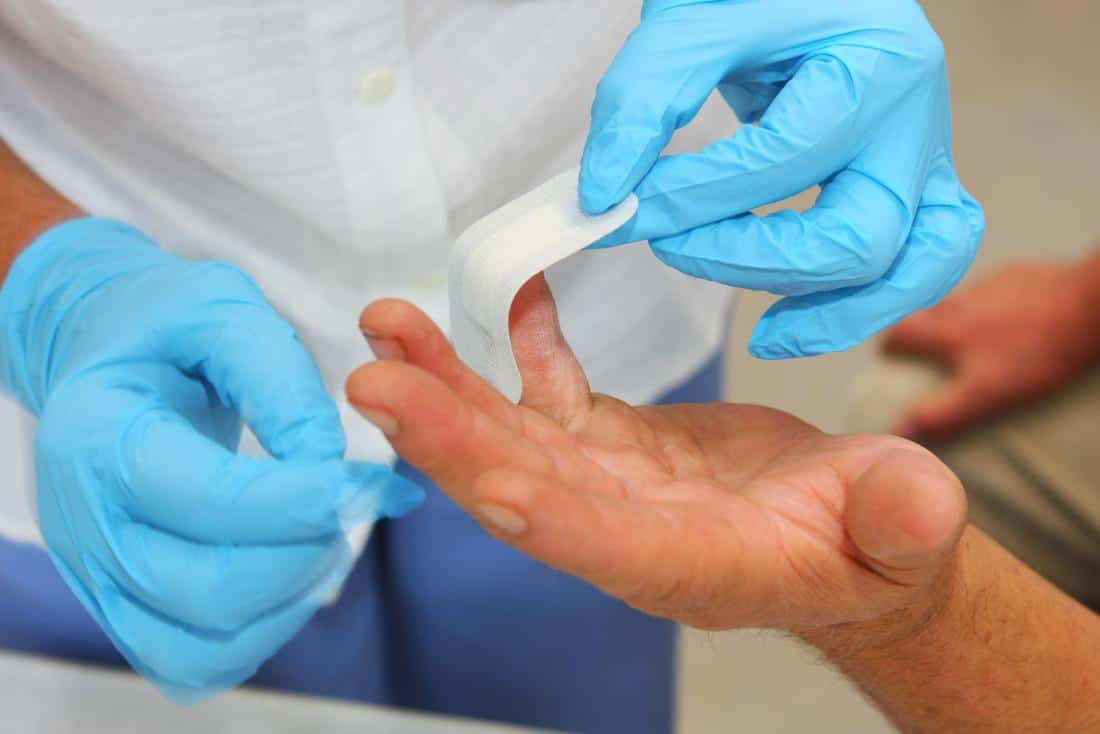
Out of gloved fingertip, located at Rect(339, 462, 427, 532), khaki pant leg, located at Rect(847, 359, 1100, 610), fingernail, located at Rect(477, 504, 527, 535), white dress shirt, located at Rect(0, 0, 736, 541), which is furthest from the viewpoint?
khaki pant leg, located at Rect(847, 359, 1100, 610)

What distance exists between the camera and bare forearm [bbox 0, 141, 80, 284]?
2.51 ft

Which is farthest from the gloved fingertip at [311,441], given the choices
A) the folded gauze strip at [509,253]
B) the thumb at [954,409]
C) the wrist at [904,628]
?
the thumb at [954,409]

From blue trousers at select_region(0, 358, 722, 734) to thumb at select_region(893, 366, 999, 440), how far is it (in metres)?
0.37

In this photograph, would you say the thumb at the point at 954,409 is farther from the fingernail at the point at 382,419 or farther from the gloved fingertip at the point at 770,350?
the fingernail at the point at 382,419

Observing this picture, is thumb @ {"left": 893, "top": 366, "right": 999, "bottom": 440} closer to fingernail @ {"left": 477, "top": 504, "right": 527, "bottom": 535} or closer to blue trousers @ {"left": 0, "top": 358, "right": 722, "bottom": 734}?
blue trousers @ {"left": 0, "top": 358, "right": 722, "bottom": 734}

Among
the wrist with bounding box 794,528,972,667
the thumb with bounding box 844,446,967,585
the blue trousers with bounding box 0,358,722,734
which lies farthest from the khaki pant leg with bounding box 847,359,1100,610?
the thumb with bounding box 844,446,967,585

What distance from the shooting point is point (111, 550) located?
24.5 inches

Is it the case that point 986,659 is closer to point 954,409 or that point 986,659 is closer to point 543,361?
point 543,361

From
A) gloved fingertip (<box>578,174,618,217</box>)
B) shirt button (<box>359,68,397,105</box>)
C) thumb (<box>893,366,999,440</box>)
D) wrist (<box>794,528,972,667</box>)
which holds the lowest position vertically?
thumb (<box>893,366,999,440</box>)

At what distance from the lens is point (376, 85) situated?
2.44ft

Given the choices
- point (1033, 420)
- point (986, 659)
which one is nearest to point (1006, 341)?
point (1033, 420)

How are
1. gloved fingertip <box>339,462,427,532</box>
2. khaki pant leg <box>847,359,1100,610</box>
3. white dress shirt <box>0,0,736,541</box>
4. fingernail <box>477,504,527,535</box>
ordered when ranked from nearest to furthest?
fingernail <box>477,504,527,535</box>
gloved fingertip <box>339,462,427,532</box>
white dress shirt <box>0,0,736,541</box>
khaki pant leg <box>847,359,1100,610</box>

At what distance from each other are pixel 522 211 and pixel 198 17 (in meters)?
0.26

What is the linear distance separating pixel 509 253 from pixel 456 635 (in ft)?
1.60
